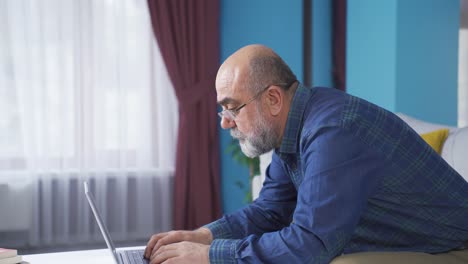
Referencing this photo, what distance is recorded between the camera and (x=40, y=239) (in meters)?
3.70

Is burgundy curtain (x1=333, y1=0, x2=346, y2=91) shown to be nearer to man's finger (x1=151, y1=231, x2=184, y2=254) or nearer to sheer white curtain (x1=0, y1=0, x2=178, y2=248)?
sheer white curtain (x1=0, y1=0, x2=178, y2=248)

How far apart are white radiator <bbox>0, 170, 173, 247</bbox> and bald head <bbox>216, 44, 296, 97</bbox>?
107 inches

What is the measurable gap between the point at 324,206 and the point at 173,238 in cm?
48

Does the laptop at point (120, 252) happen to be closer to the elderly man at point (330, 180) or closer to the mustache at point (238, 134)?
the elderly man at point (330, 180)

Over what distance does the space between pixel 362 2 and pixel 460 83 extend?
4.65 feet

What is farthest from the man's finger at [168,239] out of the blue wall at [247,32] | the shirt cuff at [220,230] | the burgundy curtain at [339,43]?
the burgundy curtain at [339,43]

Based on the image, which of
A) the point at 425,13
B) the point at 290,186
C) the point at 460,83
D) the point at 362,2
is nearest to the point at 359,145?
the point at 290,186

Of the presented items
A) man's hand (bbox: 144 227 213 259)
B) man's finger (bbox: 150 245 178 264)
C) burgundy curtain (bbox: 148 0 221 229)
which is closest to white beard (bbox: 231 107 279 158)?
man's hand (bbox: 144 227 213 259)

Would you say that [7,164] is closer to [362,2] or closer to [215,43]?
[215,43]

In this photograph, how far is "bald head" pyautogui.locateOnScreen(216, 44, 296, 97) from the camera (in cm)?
123

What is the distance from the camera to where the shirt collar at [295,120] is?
4.01 feet

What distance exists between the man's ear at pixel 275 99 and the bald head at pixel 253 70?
0.06ft

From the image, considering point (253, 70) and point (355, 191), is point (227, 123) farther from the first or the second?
point (355, 191)

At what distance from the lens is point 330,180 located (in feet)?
3.27
